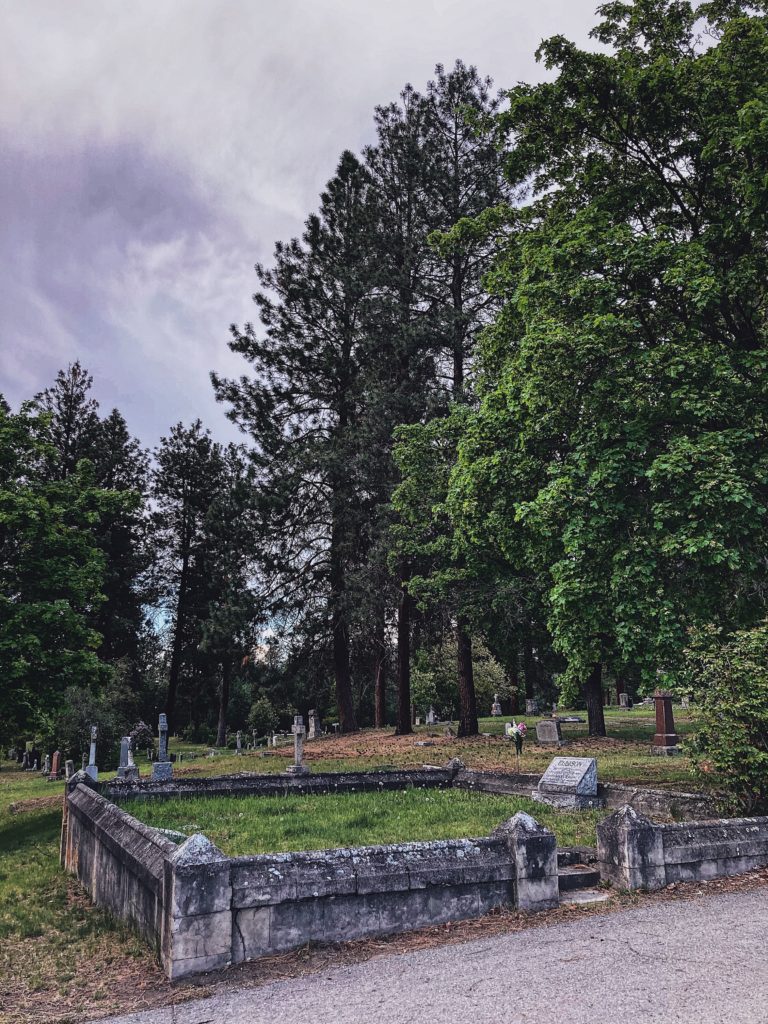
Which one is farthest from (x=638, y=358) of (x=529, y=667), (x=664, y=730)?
(x=529, y=667)

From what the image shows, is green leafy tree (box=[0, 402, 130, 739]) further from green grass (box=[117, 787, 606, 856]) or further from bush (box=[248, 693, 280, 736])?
bush (box=[248, 693, 280, 736])

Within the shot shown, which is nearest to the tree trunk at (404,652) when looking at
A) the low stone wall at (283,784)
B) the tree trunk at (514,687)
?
the low stone wall at (283,784)

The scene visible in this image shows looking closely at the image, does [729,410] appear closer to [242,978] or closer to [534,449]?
[534,449]

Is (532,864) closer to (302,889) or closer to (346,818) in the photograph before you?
(302,889)

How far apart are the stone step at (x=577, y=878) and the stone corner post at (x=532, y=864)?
18.5 inches

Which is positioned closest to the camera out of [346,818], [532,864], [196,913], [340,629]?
[196,913]

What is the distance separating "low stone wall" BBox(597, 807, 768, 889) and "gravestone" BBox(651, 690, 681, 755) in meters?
13.0

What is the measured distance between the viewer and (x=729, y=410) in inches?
468

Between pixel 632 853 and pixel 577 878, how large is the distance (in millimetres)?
685

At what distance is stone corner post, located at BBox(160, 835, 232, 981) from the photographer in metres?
5.53

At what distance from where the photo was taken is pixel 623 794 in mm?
12453

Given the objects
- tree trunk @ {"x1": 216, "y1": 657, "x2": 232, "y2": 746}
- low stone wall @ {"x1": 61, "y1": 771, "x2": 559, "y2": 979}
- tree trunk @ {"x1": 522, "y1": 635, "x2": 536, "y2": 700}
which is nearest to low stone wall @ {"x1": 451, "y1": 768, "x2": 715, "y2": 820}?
low stone wall @ {"x1": 61, "y1": 771, "x2": 559, "y2": 979}

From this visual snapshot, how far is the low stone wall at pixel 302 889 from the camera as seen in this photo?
5621mm

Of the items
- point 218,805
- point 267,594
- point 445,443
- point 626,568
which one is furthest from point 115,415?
point 626,568
